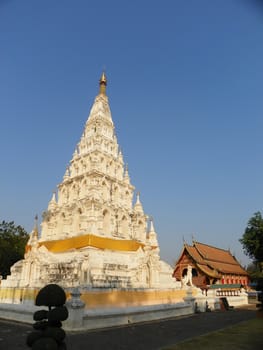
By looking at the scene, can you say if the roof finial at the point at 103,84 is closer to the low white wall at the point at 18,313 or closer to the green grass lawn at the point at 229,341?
the low white wall at the point at 18,313

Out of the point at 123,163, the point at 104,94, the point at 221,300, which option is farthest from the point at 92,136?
the point at 221,300

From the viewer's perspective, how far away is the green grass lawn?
32.6ft

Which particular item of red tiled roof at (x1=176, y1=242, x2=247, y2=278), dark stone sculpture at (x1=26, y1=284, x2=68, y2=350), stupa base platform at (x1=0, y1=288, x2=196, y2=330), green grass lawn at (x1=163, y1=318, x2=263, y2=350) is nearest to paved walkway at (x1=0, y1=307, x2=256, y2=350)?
stupa base platform at (x1=0, y1=288, x2=196, y2=330)

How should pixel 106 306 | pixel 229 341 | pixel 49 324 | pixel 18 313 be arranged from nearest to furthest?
pixel 49 324 < pixel 229 341 < pixel 18 313 < pixel 106 306

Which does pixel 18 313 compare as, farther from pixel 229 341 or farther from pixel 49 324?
pixel 229 341

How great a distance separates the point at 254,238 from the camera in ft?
108

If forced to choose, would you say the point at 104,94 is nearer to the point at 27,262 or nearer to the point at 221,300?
the point at 27,262

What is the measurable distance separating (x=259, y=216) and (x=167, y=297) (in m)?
16.8

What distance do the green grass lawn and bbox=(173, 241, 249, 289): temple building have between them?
16932mm

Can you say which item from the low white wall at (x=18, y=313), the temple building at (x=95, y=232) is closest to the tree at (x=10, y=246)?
the temple building at (x=95, y=232)

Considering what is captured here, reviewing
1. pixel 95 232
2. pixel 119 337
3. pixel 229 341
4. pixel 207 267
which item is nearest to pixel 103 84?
pixel 95 232

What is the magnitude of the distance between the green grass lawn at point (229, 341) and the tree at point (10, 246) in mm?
33072

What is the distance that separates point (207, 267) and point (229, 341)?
76.9 ft

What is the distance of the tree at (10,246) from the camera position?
38562 mm
